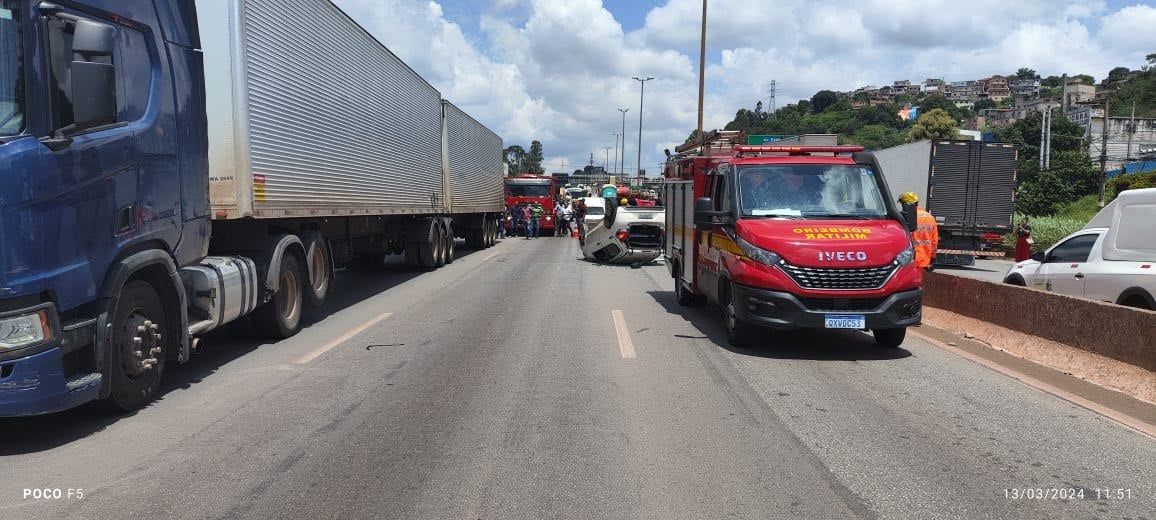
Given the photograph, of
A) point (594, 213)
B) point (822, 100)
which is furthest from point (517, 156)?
point (594, 213)

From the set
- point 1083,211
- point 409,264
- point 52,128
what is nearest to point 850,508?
point 52,128

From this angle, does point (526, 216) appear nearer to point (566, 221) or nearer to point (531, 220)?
point (531, 220)

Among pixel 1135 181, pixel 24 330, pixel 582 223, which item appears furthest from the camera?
pixel 1135 181

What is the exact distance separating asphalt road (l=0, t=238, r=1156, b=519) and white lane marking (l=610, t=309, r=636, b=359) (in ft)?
0.26

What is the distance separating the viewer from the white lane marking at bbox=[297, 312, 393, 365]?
787 centimetres

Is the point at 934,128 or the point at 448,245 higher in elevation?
the point at 934,128

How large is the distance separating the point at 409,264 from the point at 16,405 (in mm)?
13973

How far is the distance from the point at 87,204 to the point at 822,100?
167m

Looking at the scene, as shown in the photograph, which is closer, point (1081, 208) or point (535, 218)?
point (535, 218)

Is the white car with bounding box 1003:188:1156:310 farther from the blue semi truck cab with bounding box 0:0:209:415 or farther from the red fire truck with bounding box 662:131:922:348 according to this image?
the blue semi truck cab with bounding box 0:0:209:415

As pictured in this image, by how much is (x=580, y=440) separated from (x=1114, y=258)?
6.90 m

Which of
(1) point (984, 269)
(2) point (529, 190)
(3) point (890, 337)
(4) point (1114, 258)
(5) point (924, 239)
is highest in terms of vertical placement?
(2) point (529, 190)

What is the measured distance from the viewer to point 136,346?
5.66 m

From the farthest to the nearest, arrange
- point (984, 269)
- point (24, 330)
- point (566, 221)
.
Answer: point (566, 221) < point (984, 269) < point (24, 330)
